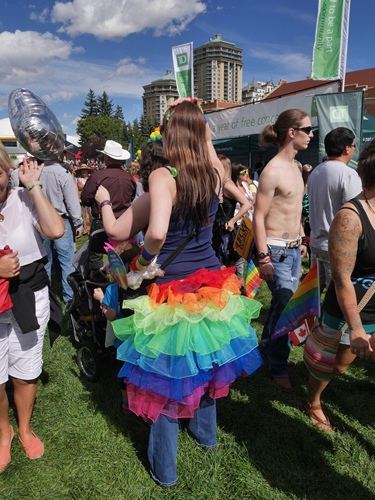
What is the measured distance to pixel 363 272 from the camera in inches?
78.9

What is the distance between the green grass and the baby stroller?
237 mm

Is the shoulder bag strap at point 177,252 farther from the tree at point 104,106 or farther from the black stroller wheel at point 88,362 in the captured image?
the tree at point 104,106

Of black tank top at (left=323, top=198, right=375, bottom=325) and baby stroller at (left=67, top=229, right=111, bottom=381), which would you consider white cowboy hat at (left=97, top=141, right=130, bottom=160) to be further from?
black tank top at (left=323, top=198, right=375, bottom=325)

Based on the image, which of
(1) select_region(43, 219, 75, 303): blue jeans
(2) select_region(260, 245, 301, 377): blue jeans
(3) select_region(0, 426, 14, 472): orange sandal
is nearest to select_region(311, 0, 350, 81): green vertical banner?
(1) select_region(43, 219, 75, 303): blue jeans

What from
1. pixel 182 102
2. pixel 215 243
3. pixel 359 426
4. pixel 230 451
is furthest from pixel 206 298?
pixel 215 243

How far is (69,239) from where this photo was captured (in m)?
4.79

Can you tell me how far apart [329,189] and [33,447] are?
2.98 metres

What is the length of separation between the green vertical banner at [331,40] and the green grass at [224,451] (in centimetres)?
735

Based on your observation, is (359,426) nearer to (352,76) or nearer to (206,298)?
(206,298)

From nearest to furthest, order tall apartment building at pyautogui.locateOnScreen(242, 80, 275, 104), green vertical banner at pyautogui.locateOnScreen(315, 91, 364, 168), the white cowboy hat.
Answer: the white cowboy hat < green vertical banner at pyautogui.locateOnScreen(315, 91, 364, 168) < tall apartment building at pyautogui.locateOnScreen(242, 80, 275, 104)

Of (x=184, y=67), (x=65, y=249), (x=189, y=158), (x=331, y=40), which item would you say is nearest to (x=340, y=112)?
(x=331, y=40)

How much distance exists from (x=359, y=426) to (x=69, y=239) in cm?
379

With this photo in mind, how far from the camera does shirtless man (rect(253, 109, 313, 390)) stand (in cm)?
285

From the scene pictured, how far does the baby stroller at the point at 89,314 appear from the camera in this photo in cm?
317
